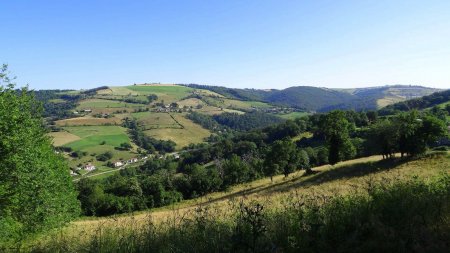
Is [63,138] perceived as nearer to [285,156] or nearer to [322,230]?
[285,156]

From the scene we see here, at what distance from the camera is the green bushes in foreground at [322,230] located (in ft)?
16.5

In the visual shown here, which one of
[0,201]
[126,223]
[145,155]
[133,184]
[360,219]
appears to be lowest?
[145,155]

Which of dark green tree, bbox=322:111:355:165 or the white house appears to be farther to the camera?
the white house

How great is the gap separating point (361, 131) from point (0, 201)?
119 m

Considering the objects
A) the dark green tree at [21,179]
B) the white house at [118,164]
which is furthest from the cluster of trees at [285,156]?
the white house at [118,164]

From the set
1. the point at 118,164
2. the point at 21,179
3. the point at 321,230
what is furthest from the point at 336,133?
the point at 118,164

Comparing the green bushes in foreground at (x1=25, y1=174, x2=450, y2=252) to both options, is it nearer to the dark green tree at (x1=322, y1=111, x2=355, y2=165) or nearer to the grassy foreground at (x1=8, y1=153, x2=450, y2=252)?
the grassy foreground at (x1=8, y1=153, x2=450, y2=252)

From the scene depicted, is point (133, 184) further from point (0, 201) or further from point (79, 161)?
point (79, 161)

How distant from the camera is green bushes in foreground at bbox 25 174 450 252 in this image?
16.5 ft

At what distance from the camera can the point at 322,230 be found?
18.1 ft

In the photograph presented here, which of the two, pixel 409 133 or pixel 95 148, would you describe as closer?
pixel 409 133

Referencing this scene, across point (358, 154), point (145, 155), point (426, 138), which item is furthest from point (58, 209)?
point (145, 155)

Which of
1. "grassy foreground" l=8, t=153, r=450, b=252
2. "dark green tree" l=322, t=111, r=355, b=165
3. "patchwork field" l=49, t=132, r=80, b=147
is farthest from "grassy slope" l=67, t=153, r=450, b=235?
"patchwork field" l=49, t=132, r=80, b=147

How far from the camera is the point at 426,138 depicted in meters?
53.4
